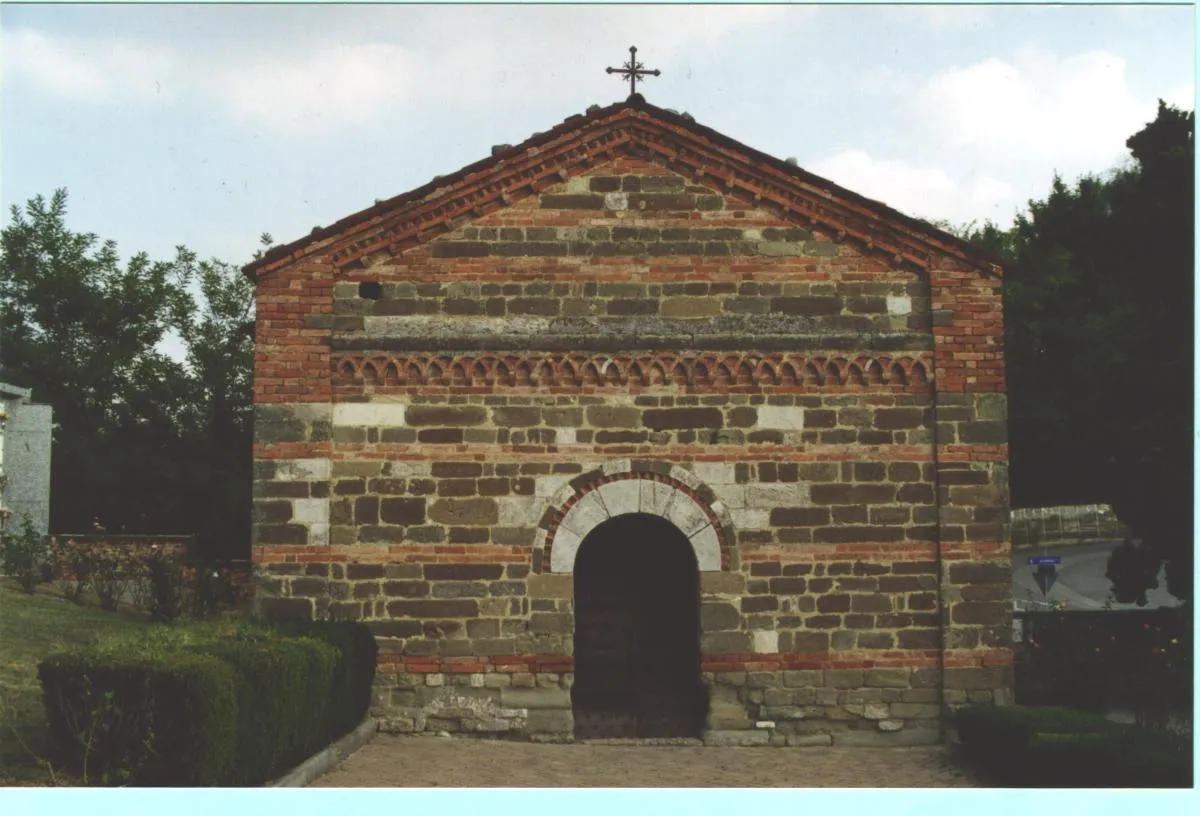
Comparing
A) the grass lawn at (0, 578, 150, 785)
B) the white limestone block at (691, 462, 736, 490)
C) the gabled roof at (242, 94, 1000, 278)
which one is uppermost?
the gabled roof at (242, 94, 1000, 278)

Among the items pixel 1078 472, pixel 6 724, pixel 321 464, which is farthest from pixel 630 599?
pixel 1078 472

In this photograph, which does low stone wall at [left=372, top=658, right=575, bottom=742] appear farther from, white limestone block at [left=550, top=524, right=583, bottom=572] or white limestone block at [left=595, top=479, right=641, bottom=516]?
white limestone block at [left=595, top=479, right=641, bottom=516]

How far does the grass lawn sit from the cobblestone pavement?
7.29 feet

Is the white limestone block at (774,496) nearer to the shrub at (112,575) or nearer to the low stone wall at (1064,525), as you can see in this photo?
the shrub at (112,575)

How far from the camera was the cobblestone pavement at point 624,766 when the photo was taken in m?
10.0

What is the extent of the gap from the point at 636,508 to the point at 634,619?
6.65ft

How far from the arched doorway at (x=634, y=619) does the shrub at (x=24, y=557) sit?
31.3 ft

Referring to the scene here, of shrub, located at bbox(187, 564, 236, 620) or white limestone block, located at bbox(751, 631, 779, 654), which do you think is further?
shrub, located at bbox(187, 564, 236, 620)

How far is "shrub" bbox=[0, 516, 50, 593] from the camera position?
718 inches

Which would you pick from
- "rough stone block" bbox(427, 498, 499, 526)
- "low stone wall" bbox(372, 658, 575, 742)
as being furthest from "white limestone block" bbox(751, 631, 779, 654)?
"rough stone block" bbox(427, 498, 499, 526)

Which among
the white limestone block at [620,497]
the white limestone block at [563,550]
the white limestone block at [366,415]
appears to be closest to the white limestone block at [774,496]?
the white limestone block at [620,497]

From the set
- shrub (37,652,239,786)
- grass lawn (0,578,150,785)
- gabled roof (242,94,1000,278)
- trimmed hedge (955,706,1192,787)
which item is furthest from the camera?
gabled roof (242,94,1000,278)

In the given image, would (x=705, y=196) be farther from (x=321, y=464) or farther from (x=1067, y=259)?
(x=1067, y=259)

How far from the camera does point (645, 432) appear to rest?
12.3 metres
